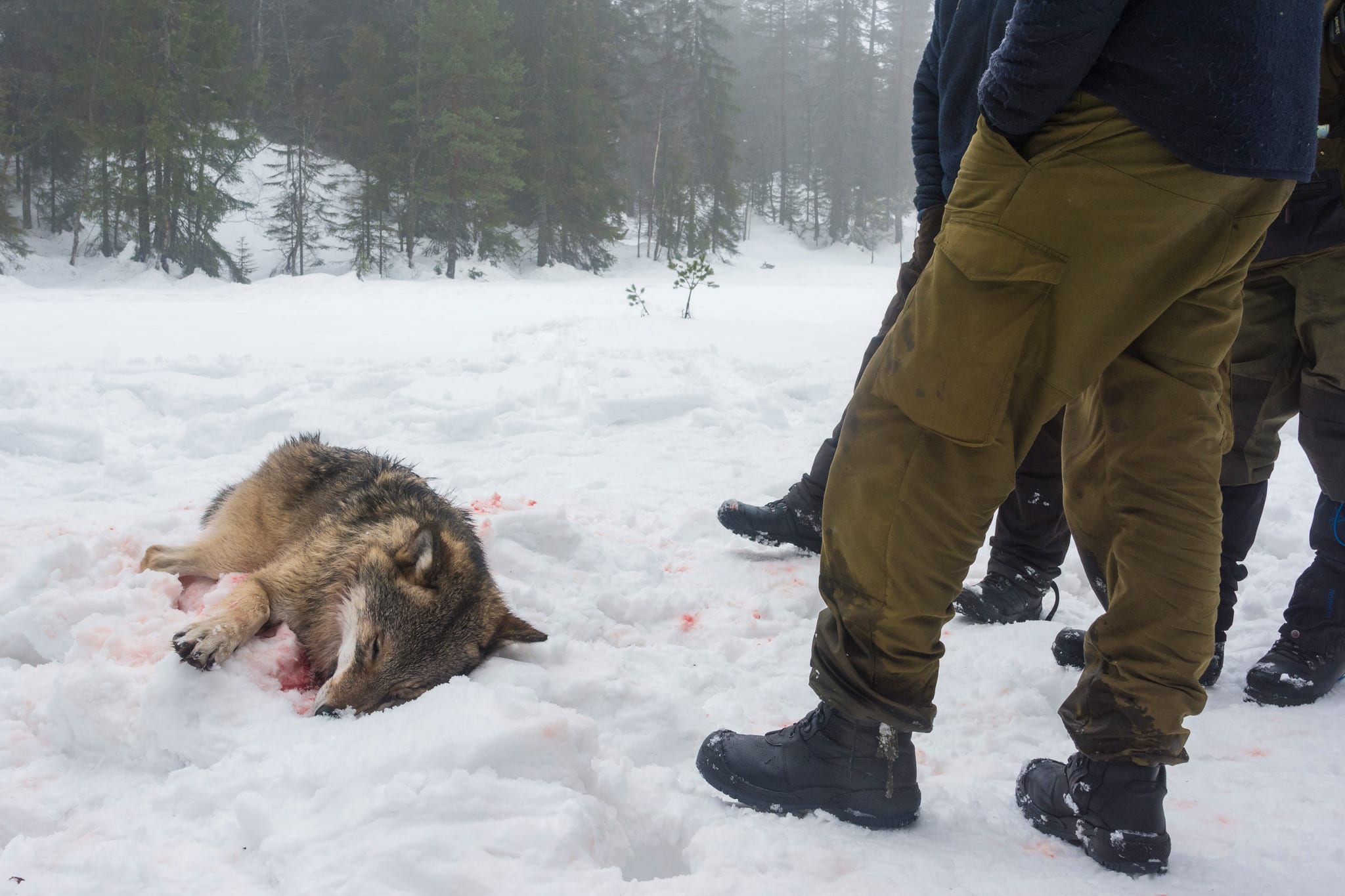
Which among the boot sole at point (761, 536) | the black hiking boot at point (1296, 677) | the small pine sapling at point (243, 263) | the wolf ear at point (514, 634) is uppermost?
the small pine sapling at point (243, 263)

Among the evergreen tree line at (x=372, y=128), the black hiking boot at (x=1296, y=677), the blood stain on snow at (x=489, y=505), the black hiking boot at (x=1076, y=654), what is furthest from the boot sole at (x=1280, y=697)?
the evergreen tree line at (x=372, y=128)

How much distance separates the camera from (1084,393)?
1.84m

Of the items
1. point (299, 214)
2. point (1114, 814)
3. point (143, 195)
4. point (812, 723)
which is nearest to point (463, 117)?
point (299, 214)

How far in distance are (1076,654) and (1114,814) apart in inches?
39.4

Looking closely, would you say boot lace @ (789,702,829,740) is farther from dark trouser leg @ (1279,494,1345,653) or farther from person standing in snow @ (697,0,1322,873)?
dark trouser leg @ (1279,494,1345,653)

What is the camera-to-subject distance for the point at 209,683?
6.58 ft

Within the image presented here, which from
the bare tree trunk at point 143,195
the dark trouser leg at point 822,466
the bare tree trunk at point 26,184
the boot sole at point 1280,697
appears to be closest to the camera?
the boot sole at point 1280,697

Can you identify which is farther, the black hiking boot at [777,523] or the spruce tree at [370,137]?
the spruce tree at [370,137]

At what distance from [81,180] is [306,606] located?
24083 millimetres

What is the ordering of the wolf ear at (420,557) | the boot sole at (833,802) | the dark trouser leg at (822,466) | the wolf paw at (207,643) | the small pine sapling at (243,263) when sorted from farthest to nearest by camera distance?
the small pine sapling at (243,263), the dark trouser leg at (822,466), the wolf ear at (420,557), the wolf paw at (207,643), the boot sole at (833,802)

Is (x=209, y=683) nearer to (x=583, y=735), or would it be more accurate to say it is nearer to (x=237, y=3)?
(x=583, y=735)

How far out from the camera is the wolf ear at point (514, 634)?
2.53 metres

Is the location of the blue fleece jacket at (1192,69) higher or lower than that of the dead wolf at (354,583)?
higher

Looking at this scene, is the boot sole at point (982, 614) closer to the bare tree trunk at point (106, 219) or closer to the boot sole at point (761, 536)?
the boot sole at point (761, 536)
